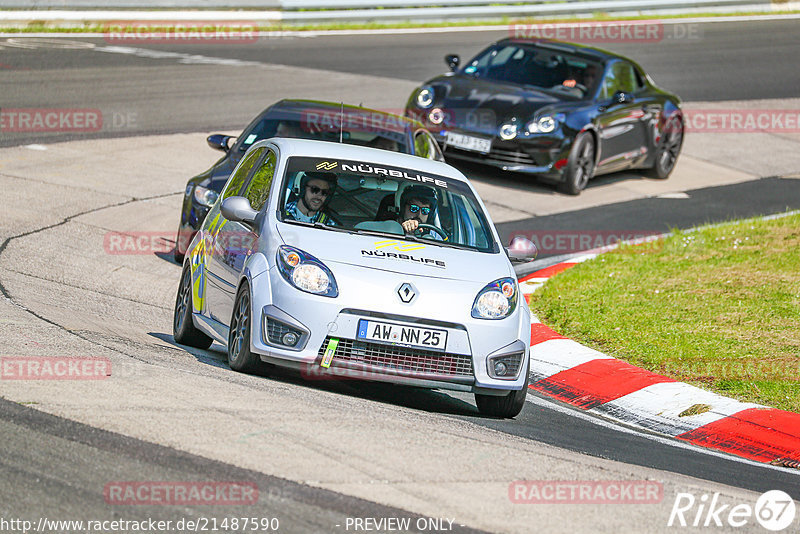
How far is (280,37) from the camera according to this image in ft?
89.1

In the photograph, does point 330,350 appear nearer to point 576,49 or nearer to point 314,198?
point 314,198

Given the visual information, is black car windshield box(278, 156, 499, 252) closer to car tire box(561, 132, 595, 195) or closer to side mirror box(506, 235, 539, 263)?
side mirror box(506, 235, 539, 263)

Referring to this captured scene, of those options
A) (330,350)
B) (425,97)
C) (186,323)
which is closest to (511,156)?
(425,97)

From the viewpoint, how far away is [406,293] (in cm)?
700

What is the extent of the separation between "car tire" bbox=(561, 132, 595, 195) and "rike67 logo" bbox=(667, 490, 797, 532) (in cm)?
1049

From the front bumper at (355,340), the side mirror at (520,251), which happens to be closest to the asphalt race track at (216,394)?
the front bumper at (355,340)

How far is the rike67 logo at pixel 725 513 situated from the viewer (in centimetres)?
529

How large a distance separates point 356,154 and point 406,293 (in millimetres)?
1628

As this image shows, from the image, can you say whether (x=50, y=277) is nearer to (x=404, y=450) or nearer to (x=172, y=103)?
(x=404, y=450)

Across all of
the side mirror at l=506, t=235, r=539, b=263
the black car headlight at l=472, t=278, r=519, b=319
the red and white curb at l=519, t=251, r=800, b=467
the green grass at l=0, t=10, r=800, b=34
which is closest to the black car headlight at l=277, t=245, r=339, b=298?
the black car headlight at l=472, t=278, r=519, b=319

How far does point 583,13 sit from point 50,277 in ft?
79.3

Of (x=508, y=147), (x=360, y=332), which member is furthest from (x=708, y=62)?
(x=360, y=332)

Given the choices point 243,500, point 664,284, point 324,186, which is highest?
point 324,186

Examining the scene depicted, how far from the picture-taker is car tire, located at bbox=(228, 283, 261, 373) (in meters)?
7.13
